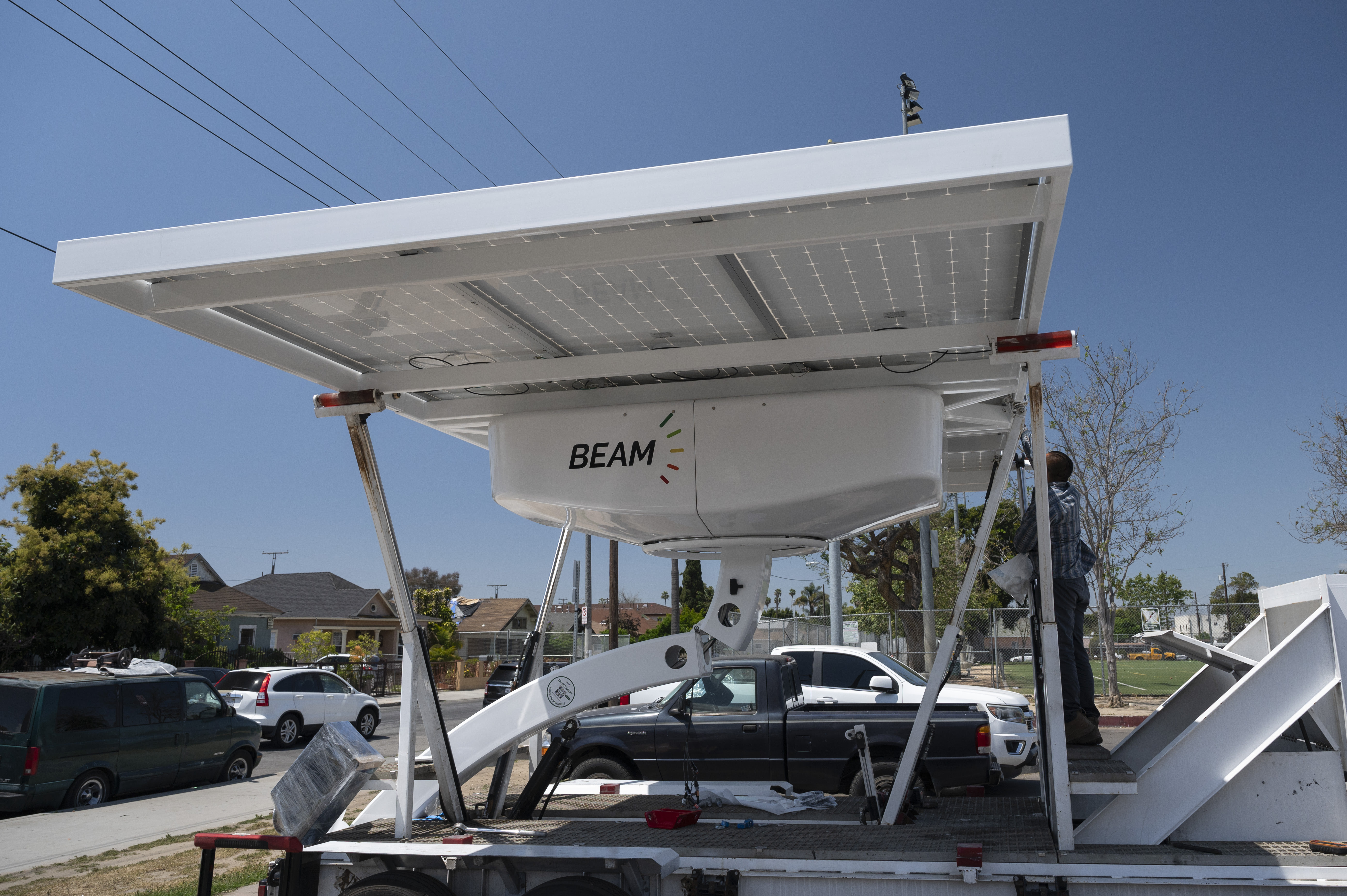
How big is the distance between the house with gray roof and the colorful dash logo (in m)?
44.7

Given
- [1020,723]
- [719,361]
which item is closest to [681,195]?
[719,361]

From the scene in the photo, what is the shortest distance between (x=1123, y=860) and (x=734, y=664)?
19.7ft

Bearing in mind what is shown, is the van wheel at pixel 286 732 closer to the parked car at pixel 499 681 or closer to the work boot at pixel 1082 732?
the parked car at pixel 499 681

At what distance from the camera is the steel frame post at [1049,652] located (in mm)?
3811

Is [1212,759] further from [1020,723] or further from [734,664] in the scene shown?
[1020,723]

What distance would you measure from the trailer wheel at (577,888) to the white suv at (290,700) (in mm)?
14527

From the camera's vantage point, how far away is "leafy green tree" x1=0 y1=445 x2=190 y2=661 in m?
21.4

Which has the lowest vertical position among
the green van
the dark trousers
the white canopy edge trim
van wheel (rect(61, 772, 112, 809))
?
van wheel (rect(61, 772, 112, 809))

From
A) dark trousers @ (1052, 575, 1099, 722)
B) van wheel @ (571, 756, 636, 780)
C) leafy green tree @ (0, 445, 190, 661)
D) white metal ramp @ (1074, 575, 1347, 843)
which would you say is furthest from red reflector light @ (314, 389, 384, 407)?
leafy green tree @ (0, 445, 190, 661)

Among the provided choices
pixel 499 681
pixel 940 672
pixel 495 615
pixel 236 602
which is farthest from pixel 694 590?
pixel 940 672

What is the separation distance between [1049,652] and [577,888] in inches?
88.7

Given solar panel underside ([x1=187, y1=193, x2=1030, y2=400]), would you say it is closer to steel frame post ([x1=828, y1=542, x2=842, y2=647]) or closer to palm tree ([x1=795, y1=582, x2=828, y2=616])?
steel frame post ([x1=828, y1=542, x2=842, y2=647])

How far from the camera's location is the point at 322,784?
14.9 ft

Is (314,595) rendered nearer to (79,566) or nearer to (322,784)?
(79,566)
